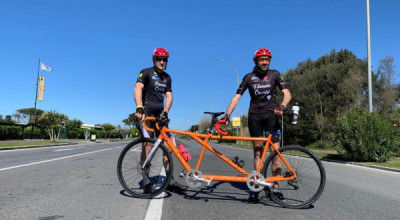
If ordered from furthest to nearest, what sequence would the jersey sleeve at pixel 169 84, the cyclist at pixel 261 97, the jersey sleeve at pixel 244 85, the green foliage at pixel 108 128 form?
1. the green foliage at pixel 108 128
2. the jersey sleeve at pixel 169 84
3. the jersey sleeve at pixel 244 85
4. the cyclist at pixel 261 97

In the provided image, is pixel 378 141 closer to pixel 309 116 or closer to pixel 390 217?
pixel 390 217

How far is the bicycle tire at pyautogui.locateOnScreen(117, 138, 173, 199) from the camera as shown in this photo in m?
4.01

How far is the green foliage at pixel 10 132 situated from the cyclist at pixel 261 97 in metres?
27.3

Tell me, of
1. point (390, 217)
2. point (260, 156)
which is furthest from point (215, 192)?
point (390, 217)

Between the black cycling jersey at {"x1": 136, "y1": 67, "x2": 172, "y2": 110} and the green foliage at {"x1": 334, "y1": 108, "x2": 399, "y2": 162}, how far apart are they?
10.4 meters

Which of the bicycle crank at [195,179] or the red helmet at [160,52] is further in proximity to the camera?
the red helmet at [160,52]

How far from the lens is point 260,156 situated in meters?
4.13

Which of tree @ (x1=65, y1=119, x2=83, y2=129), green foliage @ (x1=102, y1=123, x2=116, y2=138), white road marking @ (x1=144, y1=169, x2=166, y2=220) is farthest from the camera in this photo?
green foliage @ (x1=102, y1=123, x2=116, y2=138)

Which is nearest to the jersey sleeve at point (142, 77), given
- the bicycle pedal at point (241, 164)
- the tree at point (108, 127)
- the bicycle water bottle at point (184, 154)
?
the bicycle water bottle at point (184, 154)

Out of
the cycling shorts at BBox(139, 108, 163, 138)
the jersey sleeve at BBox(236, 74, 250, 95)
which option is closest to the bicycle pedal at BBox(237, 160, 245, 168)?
the jersey sleeve at BBox(236, 74, 250, 95)

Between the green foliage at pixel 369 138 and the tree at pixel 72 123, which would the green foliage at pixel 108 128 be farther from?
the green foliage at pixel 369 138

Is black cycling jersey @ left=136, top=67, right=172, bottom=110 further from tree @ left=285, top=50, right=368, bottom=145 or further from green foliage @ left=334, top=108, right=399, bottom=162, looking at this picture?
tree @ left=285, top=50, right=368, bottom=145

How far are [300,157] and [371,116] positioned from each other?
10.1 m

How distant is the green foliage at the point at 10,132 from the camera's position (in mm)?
25172
